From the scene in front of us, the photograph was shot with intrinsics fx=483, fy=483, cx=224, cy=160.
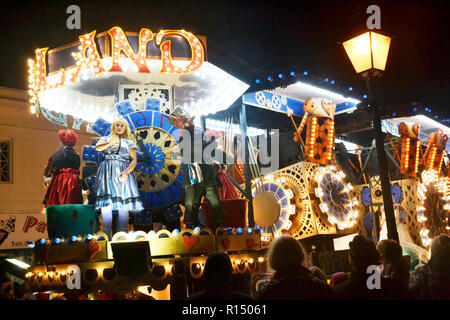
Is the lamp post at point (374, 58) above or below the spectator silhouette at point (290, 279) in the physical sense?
above

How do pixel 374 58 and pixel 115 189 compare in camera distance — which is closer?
pixel 374 58

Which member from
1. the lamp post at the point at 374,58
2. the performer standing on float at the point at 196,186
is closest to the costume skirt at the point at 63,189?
the performer standing on float at the point at 196,186

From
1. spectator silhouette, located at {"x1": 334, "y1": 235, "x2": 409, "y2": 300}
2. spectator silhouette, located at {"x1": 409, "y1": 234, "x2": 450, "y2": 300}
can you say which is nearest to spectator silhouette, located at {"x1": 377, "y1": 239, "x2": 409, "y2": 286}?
spectator silhouette, located at {"x1": 409, "y1": 234, "x2": 450, "y2": 300}

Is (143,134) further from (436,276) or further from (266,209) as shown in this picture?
(436,276)

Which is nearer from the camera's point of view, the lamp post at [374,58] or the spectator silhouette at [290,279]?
the spectator silhouette at [290,279]

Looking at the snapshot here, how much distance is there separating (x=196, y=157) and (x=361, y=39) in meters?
3.96

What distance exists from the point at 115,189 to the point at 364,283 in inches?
222

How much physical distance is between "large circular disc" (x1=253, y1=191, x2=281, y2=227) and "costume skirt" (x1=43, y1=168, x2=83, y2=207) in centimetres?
514

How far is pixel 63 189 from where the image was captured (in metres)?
8.86

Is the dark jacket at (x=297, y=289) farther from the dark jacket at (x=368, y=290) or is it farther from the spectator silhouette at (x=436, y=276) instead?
the spectator silhouette at (x=436, y=276)

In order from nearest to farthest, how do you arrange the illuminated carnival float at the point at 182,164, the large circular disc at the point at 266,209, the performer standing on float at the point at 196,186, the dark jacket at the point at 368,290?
the dark jacket at the point at 368,290, the illuminated carnival float at the point at 182,164, the performer standing on float at the point at 196,186, the large circular disc at the point at 266,209

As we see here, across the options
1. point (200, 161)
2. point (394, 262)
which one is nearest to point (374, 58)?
point (394, 262)

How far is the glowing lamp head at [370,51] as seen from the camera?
6.86m

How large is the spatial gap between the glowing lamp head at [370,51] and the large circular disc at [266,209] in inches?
245
